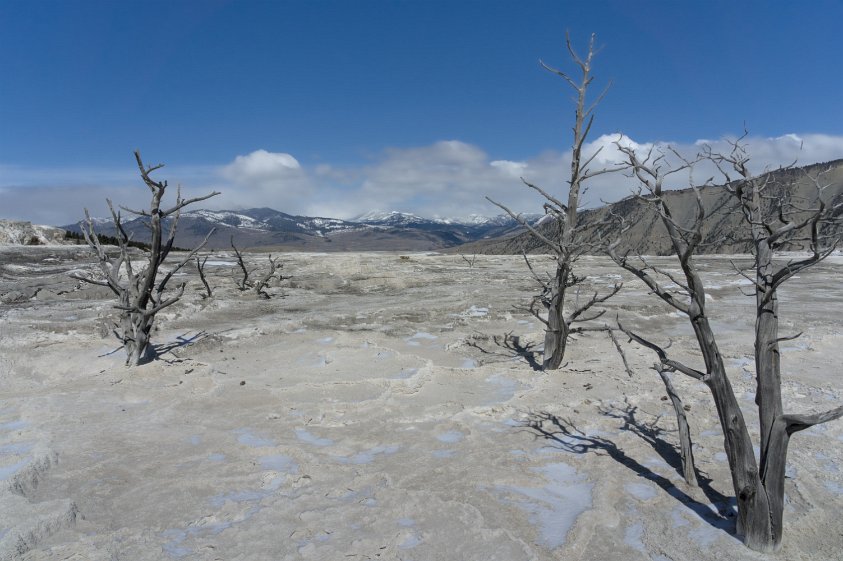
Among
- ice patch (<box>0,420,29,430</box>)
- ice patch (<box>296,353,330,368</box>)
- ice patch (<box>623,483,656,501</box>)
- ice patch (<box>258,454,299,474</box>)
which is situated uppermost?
ice patch (<box>0,420,29,430</box>)

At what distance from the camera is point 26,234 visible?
98.3ft

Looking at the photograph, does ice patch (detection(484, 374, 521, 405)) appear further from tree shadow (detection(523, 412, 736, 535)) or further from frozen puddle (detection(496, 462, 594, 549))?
frozen puddle (detection(496, 462, 594, 549))

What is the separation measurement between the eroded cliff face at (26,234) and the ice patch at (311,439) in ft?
96.7

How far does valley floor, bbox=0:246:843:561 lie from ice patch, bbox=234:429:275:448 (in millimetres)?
33

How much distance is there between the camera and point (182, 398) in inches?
296

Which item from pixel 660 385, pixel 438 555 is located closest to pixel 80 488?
pixel 438 555

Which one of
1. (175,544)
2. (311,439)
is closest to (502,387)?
(311,439)

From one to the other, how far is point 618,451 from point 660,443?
0.56m

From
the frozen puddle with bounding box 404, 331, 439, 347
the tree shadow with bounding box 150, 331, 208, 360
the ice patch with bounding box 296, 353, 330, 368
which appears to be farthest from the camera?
the frozen puddle with bounding box 404, 331, 439, 347

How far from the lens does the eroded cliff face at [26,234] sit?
28623 millimetres

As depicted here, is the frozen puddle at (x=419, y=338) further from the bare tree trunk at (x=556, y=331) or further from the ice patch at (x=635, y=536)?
the ice patch at (x=635, y=536)

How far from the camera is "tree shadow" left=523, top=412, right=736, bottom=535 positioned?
177 inches

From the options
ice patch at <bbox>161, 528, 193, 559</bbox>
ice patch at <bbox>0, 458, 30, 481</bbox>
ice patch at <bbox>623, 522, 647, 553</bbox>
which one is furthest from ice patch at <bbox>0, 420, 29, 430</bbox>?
ice patch at <bbox>623, 522, 647, 553</bbox>

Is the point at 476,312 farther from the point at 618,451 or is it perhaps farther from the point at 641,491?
the point at 641,491
